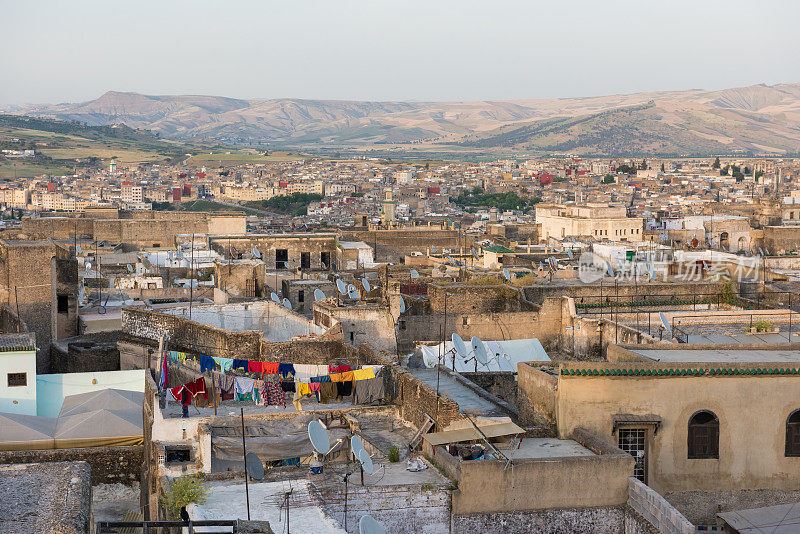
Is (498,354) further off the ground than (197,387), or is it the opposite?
(197,387)

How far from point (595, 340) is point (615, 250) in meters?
13.7

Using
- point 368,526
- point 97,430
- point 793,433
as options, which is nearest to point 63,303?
point 97,430

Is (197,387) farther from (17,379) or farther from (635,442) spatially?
(635,442)

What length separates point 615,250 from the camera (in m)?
30.5

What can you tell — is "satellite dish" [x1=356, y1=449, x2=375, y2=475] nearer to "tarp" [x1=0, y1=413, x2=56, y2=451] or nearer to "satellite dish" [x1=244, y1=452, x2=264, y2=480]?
"satellite dish" [x1=244, y1=452, x2=264, y2=480]

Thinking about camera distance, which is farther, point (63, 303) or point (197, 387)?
point (63, 303)

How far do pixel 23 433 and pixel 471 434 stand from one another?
6793 mm

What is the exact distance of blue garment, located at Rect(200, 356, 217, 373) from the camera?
45.6ft

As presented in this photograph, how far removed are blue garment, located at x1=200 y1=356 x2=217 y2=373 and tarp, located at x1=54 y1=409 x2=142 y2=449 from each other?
1514mm

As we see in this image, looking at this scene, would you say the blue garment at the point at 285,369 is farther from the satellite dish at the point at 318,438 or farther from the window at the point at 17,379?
the window at the point at 17,379

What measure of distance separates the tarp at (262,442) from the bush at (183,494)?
120cm

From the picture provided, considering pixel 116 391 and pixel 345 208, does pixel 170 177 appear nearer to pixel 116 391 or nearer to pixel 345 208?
pixel 345 208

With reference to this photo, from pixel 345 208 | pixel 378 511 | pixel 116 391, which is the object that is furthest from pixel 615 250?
pixel 345 208

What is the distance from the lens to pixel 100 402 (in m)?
15.8
